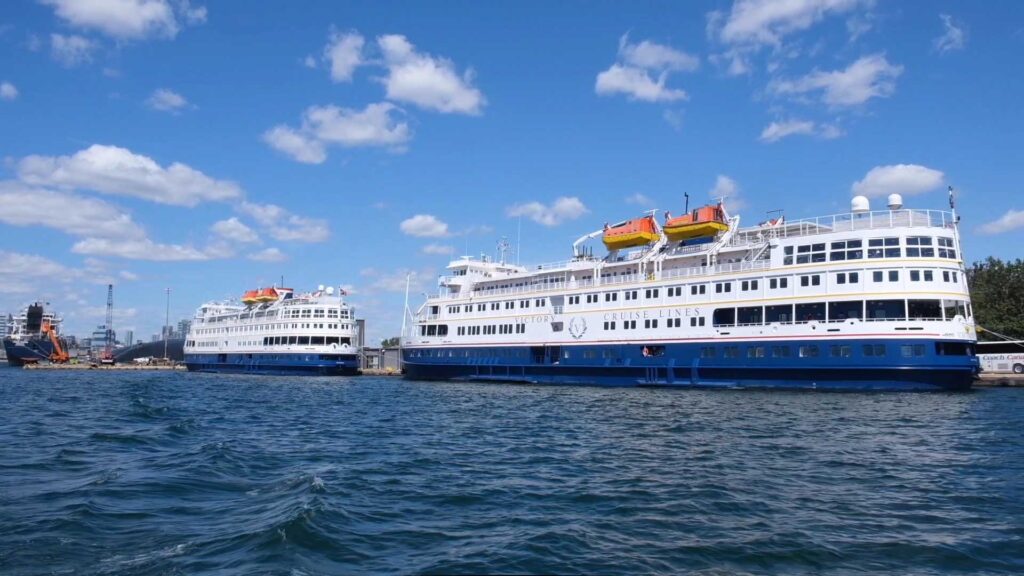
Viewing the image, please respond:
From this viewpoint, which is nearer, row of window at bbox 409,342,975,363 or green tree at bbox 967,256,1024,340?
row of window at bbox 409,342,975,363

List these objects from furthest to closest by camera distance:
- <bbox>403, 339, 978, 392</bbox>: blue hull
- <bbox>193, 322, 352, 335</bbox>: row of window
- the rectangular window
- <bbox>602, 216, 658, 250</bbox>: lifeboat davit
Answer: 1. <bbox>193, 322, 352, 335</bbox>: row of window
2. <bbox>602, 216, 658, 250</bbox>: lifeboat davit
3. the rectangular window
4. <bbox>403, 339, 978, 392</bbox>: blue hull

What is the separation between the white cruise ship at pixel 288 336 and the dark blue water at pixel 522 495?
5233 centimetres

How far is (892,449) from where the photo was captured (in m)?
19.0

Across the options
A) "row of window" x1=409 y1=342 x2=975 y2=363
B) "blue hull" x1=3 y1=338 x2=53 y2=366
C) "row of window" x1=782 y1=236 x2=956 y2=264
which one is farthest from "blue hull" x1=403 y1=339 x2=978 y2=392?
"blue hull" x1=3 y1=338 x2=53 y2=366

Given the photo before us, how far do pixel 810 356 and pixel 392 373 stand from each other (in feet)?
203

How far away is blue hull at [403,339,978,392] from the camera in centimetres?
3669

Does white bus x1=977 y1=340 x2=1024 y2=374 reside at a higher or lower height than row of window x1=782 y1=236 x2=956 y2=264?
lower

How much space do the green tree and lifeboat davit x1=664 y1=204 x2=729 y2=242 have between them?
26638 mm

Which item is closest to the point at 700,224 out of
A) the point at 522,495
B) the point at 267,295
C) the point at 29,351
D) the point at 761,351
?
the point at 761,351

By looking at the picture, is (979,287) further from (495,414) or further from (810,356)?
(495,414)

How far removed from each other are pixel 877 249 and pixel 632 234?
18368 mm

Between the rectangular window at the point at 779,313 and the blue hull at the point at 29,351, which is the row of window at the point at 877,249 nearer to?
the rectangular window at the point at 779,313

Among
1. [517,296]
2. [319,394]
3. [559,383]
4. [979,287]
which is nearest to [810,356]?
[559,383]

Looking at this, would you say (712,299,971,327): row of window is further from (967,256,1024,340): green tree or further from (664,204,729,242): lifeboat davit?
(967,256,1024,340): green tree
